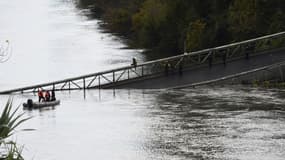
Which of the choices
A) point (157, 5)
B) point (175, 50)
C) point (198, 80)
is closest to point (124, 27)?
point (157, 5)

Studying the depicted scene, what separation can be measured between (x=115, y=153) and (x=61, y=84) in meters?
22.2

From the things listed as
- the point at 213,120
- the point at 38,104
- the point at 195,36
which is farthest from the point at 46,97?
the point at 195,36

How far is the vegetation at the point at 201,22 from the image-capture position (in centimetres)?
5831

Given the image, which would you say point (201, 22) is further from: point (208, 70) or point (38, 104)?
point (38, 104)

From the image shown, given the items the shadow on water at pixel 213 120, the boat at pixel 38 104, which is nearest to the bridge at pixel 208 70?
the shadow on water at pixel 213 120

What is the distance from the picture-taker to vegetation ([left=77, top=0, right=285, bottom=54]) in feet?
191

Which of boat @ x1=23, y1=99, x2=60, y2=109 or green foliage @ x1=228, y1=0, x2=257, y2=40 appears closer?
boat @ x1=23, y1=99, x2=60, y2=109

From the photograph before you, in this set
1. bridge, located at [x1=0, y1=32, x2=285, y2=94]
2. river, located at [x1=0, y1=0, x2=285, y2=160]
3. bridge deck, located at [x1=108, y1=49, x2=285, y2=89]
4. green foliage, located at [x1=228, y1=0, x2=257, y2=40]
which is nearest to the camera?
river, located at [x1=0, y1=0, x2=285, y2=160]

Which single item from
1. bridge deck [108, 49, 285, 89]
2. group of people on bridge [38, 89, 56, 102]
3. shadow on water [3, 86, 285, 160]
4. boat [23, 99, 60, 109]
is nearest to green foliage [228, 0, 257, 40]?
bridge deck [108, 49, 285, 89]

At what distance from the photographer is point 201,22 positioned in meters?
66.4

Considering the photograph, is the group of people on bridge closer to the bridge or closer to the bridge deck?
Result: the bridge

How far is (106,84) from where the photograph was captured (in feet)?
146

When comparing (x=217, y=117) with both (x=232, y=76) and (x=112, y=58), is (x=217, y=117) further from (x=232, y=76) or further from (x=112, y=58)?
(x=112, y=58)

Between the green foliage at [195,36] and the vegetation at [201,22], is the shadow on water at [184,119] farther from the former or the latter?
the green foliage at [195,36]
